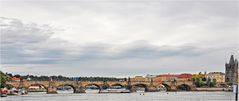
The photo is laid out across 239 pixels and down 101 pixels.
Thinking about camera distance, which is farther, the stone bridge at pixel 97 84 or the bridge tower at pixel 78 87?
the bridge tower at pixel 78 87

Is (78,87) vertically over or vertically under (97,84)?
under

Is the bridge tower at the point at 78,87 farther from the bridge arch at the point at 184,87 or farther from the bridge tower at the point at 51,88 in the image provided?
the bridge arch at the point at 184,87

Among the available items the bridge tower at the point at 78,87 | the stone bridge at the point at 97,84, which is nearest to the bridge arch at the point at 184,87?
the stone bridge at the point at 97,84

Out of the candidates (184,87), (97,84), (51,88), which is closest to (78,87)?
(51,88)

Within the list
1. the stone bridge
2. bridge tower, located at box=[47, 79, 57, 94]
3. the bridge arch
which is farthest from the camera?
the bridge arch

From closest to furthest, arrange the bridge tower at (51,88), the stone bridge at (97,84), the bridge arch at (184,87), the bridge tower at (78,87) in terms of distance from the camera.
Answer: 1. the stone bridge at (97,84)
2. the bridge tower at (51,88)
3. the bridge tower at (78,87)
4. the bridge arch at (184,87)

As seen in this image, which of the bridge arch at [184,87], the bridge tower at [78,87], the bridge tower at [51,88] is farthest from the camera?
the bridge arch at [184,87]

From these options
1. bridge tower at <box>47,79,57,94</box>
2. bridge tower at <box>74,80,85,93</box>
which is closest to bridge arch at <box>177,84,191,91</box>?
bridge tower at <box>74,80,85,93</box>

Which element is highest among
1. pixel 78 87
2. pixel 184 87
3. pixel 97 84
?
pixel 97 84

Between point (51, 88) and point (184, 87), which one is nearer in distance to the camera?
point (51, 88)

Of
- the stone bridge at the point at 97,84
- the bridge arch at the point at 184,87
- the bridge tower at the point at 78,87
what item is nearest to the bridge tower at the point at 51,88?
the stone bridge at the point at 97,84

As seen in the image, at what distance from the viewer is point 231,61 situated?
12875 cm

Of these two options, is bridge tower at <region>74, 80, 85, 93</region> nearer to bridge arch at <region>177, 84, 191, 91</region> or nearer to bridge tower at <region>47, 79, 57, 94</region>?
bridge tower at <region>47, 79, 57, 94</region>

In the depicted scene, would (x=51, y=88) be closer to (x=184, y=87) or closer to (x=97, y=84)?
(x=97, y=84)
